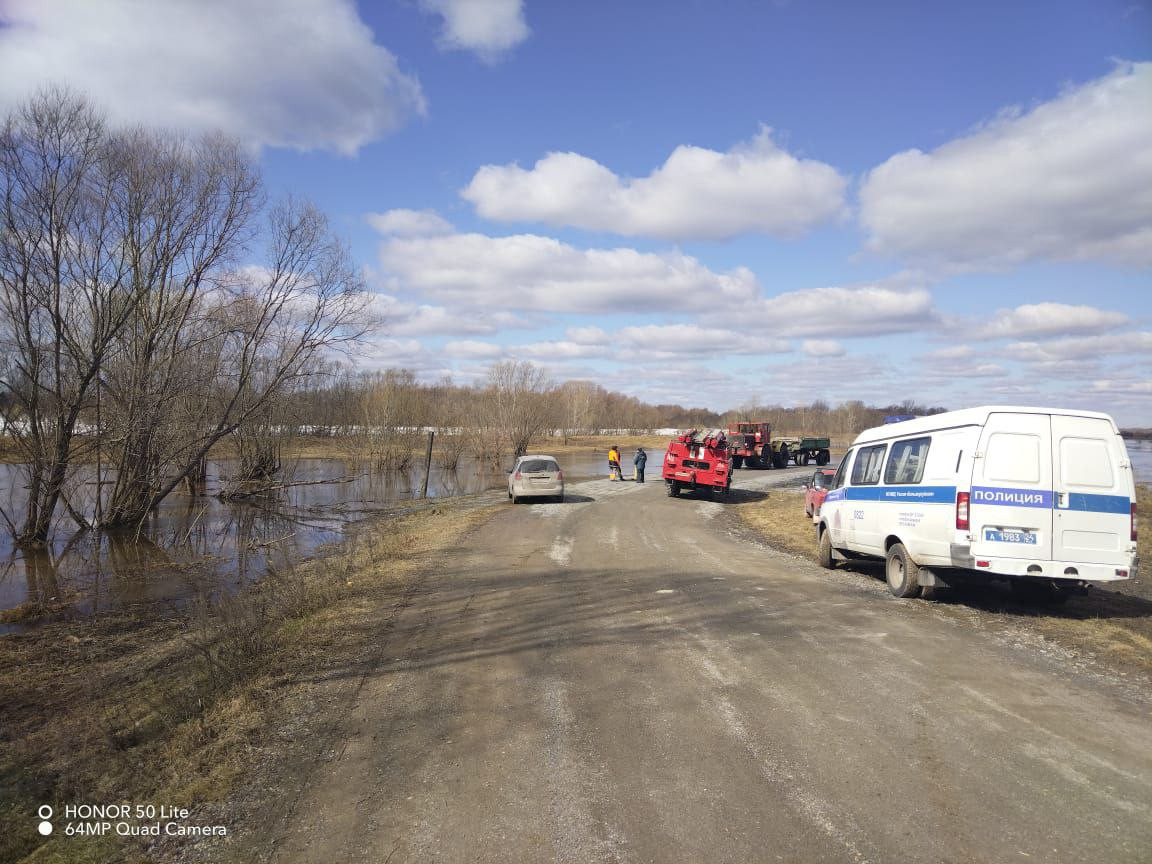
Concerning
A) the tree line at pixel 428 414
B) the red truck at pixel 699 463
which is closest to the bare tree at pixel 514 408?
the tree line at pixel 428 414

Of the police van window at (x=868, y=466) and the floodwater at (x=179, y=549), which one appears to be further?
the floodwater at (x=179, y=549)

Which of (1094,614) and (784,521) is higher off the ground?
(1094,614)

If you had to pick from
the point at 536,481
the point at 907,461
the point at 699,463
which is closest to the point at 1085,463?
the point at 907,461

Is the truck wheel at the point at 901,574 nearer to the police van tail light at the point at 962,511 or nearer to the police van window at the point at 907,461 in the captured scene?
the police van window at the point at 907,461

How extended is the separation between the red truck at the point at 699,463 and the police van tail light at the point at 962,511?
15750mm

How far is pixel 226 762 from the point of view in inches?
181

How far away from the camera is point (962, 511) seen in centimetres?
801

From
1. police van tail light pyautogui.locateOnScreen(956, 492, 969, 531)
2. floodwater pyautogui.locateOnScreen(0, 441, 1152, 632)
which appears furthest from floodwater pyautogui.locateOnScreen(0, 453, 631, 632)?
police van tail light pyautogui.locateOnScreen(956, 492, 969, 531)

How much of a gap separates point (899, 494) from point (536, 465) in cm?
1507

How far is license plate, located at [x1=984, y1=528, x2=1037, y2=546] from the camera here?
25.5 feet

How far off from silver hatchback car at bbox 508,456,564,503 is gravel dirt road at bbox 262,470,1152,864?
14154mm

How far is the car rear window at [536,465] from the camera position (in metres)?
23.2

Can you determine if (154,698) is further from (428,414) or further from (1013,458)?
(428,414)

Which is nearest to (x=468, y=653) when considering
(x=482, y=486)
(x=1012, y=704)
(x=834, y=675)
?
(x=834, y=675)
